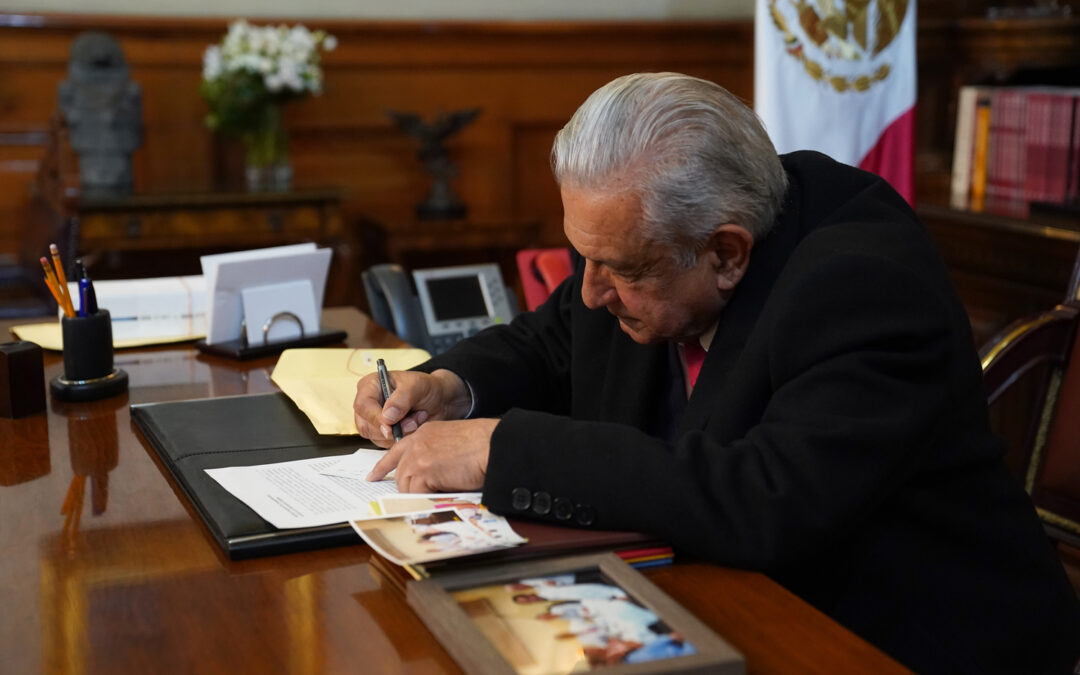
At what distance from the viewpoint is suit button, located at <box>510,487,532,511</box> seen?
4.09 feet

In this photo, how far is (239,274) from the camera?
2.19 metres

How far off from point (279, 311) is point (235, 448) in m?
0.75

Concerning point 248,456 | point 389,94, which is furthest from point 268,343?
point 389,94

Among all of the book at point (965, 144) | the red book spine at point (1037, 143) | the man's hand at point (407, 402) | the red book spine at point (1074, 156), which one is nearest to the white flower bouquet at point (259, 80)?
the book at point (965, 144)

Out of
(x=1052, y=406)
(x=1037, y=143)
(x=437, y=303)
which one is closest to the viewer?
(x=1052, y=406)

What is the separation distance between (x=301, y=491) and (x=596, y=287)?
0.44 metres

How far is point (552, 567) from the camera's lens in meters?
1.12

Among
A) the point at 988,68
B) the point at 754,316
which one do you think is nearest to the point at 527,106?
the point at 988,68

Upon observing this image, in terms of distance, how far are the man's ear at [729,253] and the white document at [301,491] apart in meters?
0.47

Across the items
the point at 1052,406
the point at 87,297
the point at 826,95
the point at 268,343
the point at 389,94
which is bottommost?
the point at 1052,406

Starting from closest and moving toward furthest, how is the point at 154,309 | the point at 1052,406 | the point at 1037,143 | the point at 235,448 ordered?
the point at 235,448
the point at 1052,406
the point at 154,309
the point at 1037,143

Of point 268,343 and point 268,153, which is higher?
point 268,153

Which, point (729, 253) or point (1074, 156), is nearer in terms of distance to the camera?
point (729, 253)

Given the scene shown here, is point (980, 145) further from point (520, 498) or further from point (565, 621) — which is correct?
point (565, 621)
